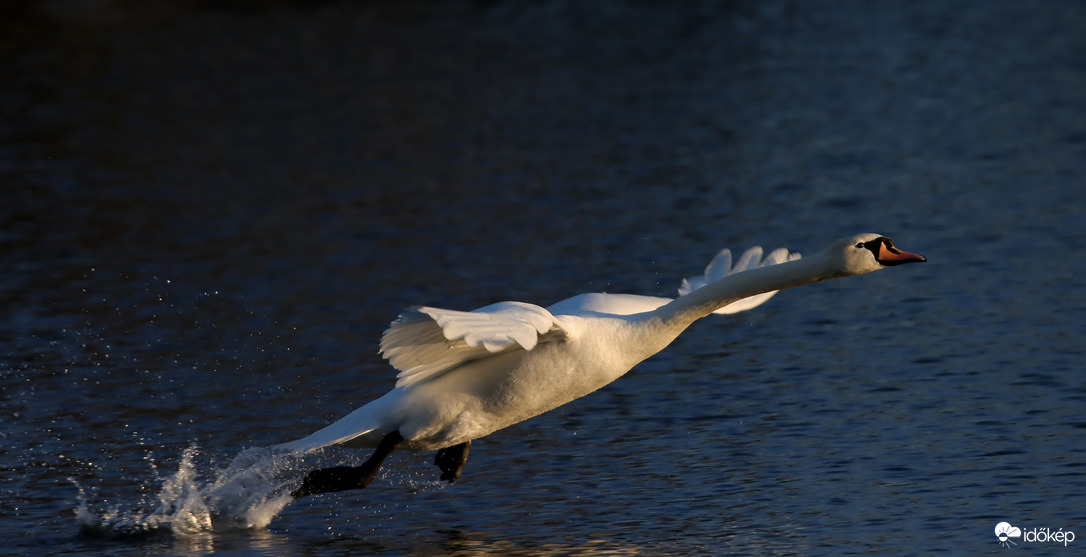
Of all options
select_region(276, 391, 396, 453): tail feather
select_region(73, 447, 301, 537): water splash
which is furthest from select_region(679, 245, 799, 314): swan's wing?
select_region(73, 447, 301, 537): water splash

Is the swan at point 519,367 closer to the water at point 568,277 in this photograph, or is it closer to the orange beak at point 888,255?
the orange beak at point 888,255

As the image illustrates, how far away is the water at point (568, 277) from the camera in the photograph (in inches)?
334

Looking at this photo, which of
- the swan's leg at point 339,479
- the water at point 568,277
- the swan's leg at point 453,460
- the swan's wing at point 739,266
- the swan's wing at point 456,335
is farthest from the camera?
the swan's wing at point 739,266

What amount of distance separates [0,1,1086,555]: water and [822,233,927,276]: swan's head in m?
1.19

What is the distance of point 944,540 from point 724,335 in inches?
185

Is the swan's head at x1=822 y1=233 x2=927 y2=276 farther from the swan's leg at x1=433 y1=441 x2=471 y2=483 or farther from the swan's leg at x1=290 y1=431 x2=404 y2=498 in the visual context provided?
the swan's leg at x1=290 y1=431 x2=404 y2=498

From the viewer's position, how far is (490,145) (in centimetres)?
2122

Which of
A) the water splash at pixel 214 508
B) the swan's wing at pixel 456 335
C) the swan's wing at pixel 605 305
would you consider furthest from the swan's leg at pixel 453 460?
the swan's wing at pixel 605 305

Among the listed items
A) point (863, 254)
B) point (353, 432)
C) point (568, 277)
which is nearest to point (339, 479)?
point (353, 432)

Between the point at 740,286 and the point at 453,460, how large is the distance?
6.08 ft

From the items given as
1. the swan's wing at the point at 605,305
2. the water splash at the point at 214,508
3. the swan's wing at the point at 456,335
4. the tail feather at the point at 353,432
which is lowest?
the water splash at the point at 214,508

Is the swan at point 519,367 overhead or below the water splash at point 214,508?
overhead

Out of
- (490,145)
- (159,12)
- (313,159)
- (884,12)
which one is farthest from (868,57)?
(159,12)

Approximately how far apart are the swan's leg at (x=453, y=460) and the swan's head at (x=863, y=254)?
2230mm
